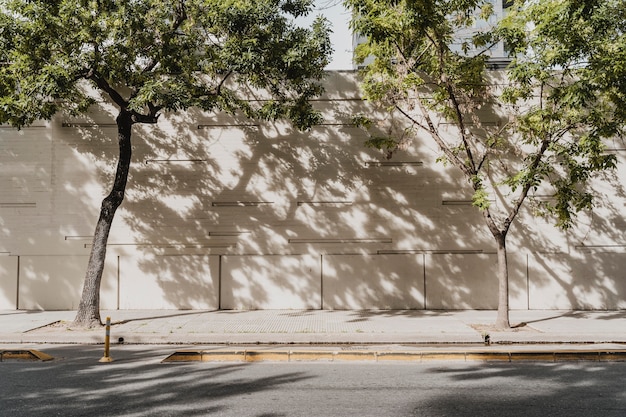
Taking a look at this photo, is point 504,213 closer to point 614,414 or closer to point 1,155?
point 614,414

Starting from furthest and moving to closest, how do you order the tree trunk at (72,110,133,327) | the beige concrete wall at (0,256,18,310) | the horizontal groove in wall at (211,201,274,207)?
the horizontal groove in wall at (211,201,274,207) → the beige concrete wall at (0,256,18,310) → the tree trunk at (72,110,133,327)

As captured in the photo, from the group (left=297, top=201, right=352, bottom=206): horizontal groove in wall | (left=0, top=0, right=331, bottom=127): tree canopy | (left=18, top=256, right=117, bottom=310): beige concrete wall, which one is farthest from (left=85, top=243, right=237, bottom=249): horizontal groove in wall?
(left=0, top=0, right=331, bottom=127): tree canopy

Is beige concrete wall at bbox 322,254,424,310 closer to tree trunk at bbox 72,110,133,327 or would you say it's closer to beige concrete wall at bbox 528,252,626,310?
beige concrete wall at bbox 528,252,626,310

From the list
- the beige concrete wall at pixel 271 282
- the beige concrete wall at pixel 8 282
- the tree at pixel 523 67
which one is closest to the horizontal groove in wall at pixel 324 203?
the beige concrete wall at pixel 271 282

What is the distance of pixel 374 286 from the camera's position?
14695 millimetres

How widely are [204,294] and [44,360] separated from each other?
20.1 feet

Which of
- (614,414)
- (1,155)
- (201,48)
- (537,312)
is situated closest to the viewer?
(614,414)

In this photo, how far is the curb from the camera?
8.62 meters

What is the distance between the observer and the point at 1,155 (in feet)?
49.5

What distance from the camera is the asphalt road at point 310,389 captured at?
5.95 metres

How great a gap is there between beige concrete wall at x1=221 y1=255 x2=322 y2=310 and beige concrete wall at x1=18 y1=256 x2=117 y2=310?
10.6 feet

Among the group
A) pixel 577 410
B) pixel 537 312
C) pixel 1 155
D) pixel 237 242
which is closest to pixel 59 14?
pixel 1 155

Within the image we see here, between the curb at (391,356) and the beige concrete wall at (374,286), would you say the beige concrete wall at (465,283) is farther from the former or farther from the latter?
the curb at (391,356)

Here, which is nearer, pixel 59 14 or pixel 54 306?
pixel 59 14
